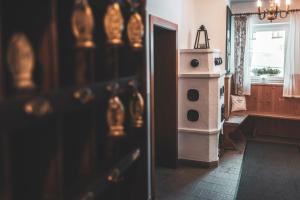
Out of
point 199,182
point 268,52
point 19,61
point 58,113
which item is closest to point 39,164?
point 58,113

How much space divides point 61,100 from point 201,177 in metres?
3.04

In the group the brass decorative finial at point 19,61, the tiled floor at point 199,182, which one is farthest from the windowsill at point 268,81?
the brass decorative finial at point 19,61

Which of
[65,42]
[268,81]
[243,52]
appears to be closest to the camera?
[65,42]

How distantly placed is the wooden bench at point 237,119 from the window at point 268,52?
68cm

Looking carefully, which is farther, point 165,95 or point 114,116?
point 165,95

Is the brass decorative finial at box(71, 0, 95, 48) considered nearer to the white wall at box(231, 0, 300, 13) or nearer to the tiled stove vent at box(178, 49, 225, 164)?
the tiled stove vent at box(178, 49, 225, 164)

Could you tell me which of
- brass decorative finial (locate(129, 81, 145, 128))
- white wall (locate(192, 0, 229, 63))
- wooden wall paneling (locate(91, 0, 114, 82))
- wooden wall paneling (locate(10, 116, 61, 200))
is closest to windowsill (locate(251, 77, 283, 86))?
white wall (locate(192, 0, 229, 63))

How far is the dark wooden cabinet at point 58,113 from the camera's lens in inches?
28.4

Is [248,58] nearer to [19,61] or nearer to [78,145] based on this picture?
[78,145]

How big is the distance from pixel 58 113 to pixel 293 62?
5.01 metres

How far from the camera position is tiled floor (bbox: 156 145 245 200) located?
313 cm

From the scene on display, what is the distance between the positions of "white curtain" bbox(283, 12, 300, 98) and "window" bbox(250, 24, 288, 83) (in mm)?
245

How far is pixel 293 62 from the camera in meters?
5.02

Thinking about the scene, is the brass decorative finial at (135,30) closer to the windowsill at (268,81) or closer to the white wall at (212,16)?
the white wall at (212,16)
